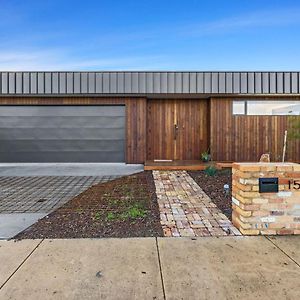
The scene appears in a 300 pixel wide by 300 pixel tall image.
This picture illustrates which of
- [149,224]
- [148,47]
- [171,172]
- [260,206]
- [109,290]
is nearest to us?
[109,290]

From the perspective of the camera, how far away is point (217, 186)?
6062 millimetres

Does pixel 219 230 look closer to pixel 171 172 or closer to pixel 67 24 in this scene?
pixel 171 172

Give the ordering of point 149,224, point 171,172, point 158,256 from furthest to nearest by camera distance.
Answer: point 171,172 → point 149,224 → point 158,256

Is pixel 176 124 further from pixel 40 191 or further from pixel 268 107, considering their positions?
pixel 40 191

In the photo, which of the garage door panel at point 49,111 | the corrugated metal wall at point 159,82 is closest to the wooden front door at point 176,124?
the corrugated metal wall at point 159,82

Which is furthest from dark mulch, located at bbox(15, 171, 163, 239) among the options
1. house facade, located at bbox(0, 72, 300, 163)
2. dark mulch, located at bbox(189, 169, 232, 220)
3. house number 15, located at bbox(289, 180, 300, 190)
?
house facade, located at bbox(0, 72, 300, 163)

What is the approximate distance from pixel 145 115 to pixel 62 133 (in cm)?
322

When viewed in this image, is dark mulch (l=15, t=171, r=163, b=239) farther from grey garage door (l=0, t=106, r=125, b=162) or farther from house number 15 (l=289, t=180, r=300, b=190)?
grey garage door (l=0, t=106, r=125, b=162)

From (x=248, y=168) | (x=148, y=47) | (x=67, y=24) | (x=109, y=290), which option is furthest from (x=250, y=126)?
(x=109, y=290)

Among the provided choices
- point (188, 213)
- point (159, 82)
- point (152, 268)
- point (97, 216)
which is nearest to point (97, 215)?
point (97, 216)

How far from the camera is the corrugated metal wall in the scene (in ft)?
Result: 31.0

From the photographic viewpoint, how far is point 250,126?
10.0 meters

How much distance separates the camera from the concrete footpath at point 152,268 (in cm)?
214

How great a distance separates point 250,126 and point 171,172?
12.7 feet
